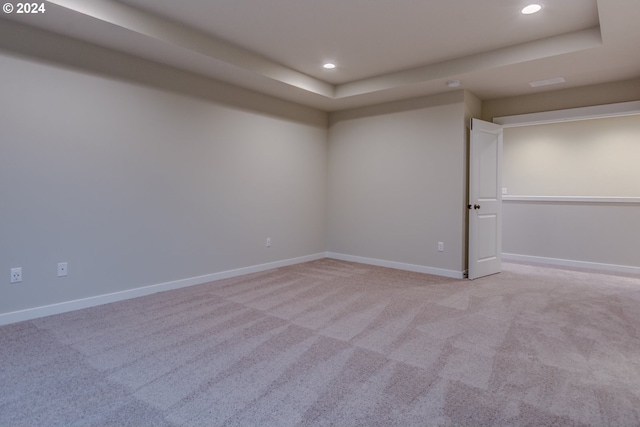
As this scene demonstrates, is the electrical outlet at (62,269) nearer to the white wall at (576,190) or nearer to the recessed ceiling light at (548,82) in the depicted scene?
the recessed ceiling light at (548,82)

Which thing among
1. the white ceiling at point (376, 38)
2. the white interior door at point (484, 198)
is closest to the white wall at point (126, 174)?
the white ceiling at point (376, 38)

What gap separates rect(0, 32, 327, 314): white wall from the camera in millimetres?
2904

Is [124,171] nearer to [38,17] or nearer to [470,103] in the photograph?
[38,17]

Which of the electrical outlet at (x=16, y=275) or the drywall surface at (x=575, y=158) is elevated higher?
the drywall surface at (x=575, y=158)

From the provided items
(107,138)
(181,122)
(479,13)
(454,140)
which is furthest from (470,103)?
(107,138)

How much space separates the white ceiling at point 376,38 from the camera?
2.87 meters

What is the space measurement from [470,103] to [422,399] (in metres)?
4.04

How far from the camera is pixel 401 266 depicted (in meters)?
5.13

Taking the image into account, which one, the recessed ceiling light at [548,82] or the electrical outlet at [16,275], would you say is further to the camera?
the recessed ceiling light at [548,82]

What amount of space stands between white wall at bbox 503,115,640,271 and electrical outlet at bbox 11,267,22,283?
21.2ft

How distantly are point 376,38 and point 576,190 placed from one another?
4.38 m

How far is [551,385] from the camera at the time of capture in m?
→ 2.03

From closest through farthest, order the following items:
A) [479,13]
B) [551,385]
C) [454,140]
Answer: [551,385] < [479,13] < [454,140]

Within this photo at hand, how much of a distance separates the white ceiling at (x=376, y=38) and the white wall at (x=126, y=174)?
0.34 m
